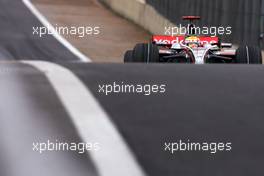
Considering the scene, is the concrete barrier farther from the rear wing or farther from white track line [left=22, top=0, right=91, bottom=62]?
the rear wing

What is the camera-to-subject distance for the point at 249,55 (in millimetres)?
12727

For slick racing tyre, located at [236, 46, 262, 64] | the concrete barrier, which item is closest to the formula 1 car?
slick racing tyre, located at [236, 46, 262, 64]

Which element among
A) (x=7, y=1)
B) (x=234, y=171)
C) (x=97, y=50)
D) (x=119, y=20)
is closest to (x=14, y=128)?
(x=234, y=171)

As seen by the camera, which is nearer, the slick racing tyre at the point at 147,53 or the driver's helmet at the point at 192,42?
the slick racing tyre at the point at 147,53

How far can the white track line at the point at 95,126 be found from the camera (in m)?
4.96

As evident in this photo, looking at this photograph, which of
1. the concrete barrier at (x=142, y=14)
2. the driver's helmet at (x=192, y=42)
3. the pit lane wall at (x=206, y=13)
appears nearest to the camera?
the driver's helmet at (x=192, y=42)

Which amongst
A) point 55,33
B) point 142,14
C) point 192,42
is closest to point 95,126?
point 192,42

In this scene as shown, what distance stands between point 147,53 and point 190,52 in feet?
3.20

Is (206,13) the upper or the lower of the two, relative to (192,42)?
lower

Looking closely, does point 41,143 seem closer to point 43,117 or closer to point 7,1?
point 43,117

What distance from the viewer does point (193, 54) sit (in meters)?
13.1

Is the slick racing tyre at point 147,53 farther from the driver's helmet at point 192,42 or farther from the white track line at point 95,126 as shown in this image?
the white track line at point 95,126

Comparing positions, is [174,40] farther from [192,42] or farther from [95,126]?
[95,126]

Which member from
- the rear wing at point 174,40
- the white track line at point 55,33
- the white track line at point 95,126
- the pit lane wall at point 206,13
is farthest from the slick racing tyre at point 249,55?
the white track line at point 55,33
